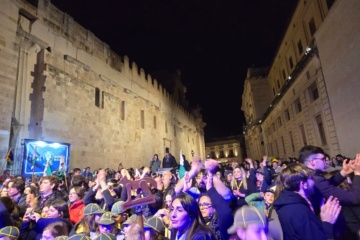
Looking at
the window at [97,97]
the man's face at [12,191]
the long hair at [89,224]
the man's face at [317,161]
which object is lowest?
the long hair at [89,224]

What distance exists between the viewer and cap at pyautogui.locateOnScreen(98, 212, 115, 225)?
121 inches

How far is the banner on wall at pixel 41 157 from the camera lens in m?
9.68

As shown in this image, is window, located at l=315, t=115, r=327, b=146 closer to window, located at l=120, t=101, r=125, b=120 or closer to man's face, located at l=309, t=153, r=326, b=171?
man's face, located at l=309, t=153, r=326, b=171

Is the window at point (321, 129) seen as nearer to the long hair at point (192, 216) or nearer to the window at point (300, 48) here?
the window at point (300, 48)

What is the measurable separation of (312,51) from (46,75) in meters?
15.6

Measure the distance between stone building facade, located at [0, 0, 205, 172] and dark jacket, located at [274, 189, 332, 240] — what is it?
10864 mm

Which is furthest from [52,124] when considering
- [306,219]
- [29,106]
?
[306,219]

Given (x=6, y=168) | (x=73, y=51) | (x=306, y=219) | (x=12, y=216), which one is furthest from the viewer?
(x=73, y=51)

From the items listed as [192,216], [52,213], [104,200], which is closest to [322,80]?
[104,200]

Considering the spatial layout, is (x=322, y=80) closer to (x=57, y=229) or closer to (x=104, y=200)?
(x=104, y=200)

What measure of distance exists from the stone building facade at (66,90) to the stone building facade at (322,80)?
13.8m

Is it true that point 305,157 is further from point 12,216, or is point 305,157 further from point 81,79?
point 81,79

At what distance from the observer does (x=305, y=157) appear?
10.8 ft

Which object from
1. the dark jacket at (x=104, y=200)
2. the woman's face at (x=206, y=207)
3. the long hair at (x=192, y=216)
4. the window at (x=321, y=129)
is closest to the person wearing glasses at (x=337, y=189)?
the woman's face at (x=206, y=207)
